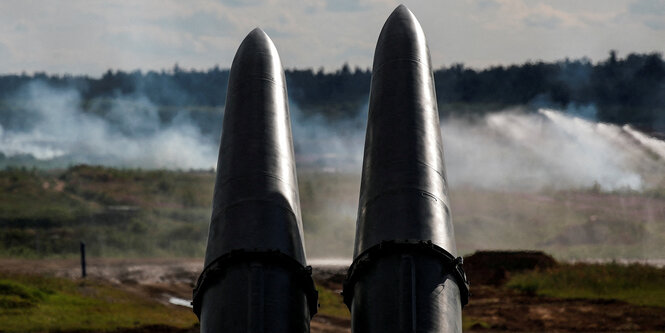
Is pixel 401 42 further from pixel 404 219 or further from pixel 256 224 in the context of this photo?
pixel 256 224

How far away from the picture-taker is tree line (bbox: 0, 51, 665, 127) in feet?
374

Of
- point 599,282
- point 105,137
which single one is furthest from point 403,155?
point 105,137

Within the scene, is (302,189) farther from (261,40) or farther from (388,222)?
(388,222)

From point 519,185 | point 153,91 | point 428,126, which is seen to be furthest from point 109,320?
point 153,91

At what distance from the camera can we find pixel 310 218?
267 feet

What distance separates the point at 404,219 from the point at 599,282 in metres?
36.9

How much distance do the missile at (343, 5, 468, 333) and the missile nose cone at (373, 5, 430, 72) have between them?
44 mm

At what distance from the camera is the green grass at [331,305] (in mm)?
50147

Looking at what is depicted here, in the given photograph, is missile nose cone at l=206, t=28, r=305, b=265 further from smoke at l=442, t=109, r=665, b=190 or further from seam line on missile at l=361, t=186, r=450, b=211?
smoke at l=442, t=109, r=665, b=190

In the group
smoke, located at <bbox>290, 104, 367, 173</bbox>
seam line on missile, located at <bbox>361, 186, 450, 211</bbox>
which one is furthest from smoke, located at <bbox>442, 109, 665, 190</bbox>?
seam line on missile, located at <bbox>361, 186, 450, 211</bbox>

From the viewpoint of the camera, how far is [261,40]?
29.8 m

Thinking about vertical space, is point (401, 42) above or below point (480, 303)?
above

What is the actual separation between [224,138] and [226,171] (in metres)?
1.63

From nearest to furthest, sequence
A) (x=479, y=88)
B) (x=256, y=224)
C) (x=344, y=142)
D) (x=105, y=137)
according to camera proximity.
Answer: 1. (x=256, y=224)
2. (x=344, y=142)
3. (x=105, y=137)
4. (x=479, y=88)
